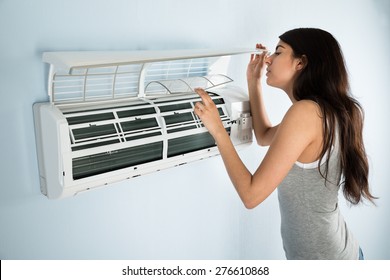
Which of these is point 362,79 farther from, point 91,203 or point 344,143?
point 91,203

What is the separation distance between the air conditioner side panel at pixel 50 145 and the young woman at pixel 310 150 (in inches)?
16.7

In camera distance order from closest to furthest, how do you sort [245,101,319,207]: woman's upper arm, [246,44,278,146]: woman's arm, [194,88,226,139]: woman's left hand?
[245,101,319,207]: woman's upper arm, [194,88,226,139]: woman's left hand, [246,44,278,146]: woman's arm

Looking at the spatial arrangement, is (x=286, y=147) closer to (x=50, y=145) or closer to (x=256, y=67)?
(x=256, y=67)

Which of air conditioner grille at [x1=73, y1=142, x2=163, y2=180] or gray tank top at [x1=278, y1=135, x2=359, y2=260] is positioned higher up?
air conditioner grille at [x1=73, y1=142, x2=163, y2=180]

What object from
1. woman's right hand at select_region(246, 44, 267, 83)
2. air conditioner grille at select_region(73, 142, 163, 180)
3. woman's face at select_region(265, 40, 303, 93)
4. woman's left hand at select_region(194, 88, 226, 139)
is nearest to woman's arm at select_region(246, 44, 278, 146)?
woman's right hand at select_region(246, 44, 267, 83)

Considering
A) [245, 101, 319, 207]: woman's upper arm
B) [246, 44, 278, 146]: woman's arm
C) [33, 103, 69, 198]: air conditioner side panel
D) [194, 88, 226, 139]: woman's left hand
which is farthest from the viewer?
[246, 44, 278, 146]: woman's arm

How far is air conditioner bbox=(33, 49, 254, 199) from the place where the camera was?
915mm

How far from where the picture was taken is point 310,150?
1.12 m

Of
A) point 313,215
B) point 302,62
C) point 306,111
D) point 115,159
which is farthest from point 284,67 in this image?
point 115,159

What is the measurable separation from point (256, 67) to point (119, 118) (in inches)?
24.6

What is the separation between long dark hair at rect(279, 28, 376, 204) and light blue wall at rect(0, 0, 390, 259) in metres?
0.36

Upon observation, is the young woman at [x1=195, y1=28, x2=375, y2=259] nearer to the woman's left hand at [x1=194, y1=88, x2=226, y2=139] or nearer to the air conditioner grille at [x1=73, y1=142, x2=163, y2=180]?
the woman's left hand at [x1=194, y1=88, x2=226, y2=139]

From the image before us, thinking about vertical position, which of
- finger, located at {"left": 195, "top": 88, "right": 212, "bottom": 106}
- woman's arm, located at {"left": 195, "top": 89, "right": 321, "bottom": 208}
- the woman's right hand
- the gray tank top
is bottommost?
the gray tank top
